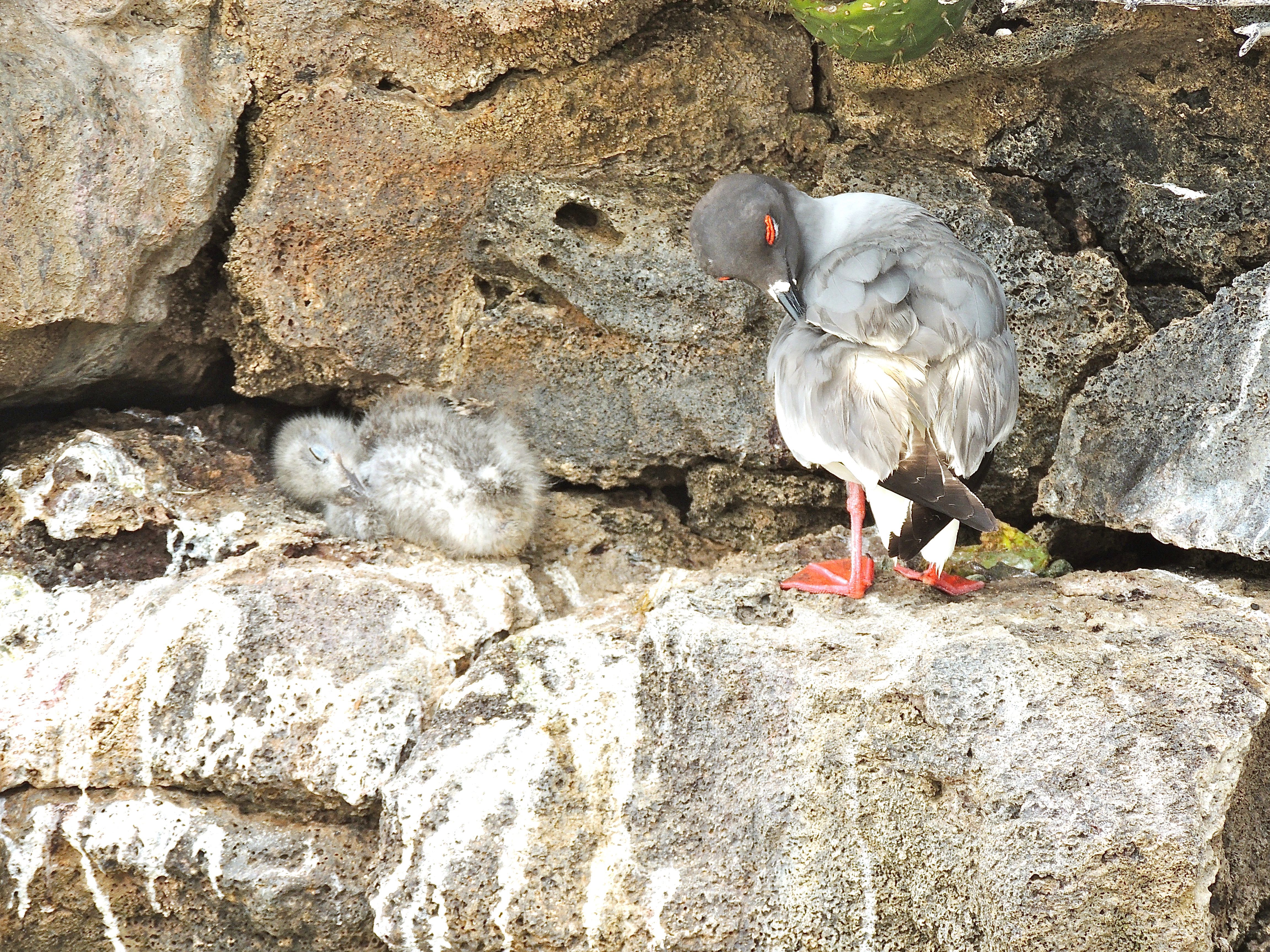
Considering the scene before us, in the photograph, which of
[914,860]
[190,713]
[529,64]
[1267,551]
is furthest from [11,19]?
[1267,551]

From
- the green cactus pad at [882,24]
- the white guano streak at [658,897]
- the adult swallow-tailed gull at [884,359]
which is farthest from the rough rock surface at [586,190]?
the white guano streak at [658,897]

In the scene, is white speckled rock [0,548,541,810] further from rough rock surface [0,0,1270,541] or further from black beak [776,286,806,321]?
black beak [776,286,806,321]

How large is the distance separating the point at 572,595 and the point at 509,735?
1087 millimetres

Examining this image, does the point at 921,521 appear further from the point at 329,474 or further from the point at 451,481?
the point at 329,474

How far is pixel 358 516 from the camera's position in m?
4.32

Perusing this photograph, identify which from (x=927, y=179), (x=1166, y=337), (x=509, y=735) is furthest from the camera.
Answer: (x=927, y=179)

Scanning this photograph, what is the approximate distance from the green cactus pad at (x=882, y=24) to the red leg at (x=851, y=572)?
4.58 feet

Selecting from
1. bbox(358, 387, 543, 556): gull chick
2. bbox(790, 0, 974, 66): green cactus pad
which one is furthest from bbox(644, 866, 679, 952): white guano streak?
bbox(790, 0, 974, 66): green cactus pad

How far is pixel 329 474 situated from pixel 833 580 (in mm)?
1856

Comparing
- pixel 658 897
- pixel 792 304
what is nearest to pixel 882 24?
pixel 792 304

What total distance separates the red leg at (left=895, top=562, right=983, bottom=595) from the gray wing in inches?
16.9

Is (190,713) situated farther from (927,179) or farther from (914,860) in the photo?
(927,179)

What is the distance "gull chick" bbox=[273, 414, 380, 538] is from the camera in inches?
170

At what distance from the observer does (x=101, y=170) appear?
12.8 ft
